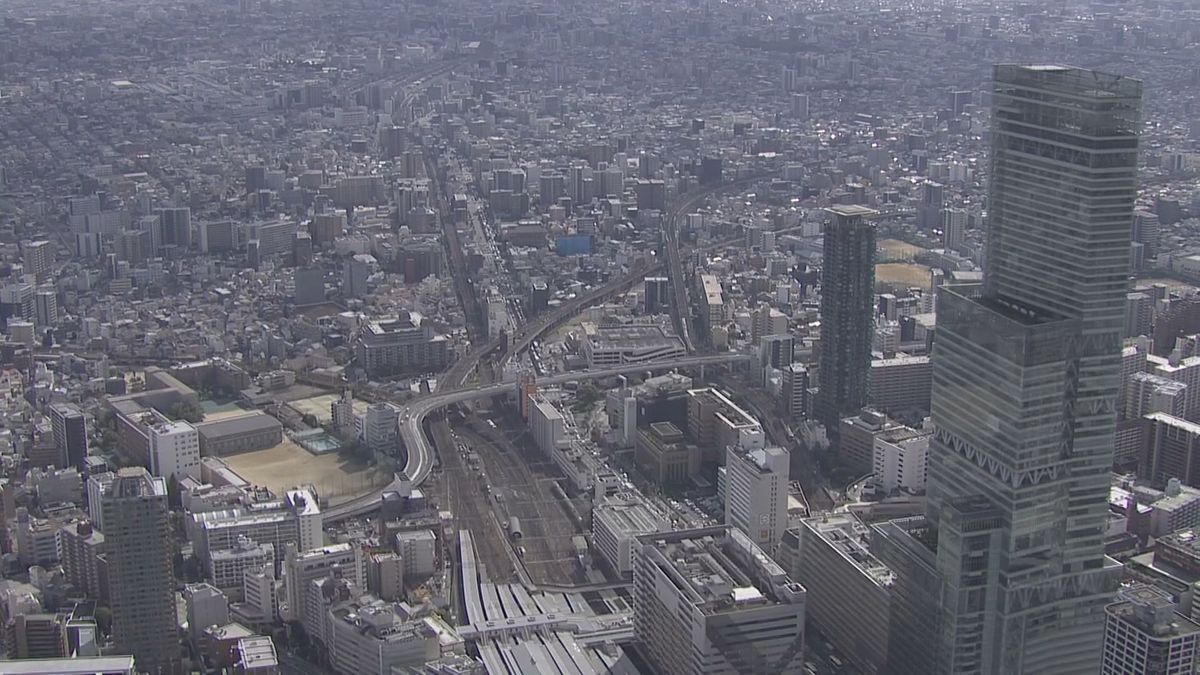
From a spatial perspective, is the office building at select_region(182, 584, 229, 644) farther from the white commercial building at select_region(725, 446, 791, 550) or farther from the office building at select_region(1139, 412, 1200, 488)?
the office building at select_region(1139, 412, 1200, 488)

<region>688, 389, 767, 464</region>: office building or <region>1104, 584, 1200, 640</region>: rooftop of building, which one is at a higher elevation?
<region>1104, 584, 1200, 640</region>: rooftop of building

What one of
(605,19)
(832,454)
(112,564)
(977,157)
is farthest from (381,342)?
(605,19)

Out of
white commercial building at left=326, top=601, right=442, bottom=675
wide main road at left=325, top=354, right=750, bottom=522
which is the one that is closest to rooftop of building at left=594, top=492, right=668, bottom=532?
wide main road at left=325, top=354, right=750, bottom=522

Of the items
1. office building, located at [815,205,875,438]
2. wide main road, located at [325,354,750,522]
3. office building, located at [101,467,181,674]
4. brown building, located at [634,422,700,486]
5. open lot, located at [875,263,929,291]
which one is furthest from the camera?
open lot, located at [875,263,929,291]

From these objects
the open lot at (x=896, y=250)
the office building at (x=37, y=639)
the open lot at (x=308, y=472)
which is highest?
the open lot at (x=896, y=250)

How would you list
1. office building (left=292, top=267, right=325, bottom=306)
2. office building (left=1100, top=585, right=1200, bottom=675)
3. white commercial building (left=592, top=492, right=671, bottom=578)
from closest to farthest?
office building (left=1100, top=585, right=1200, bottom=675), white commercial building (left=592, top=492, right=671, bottom=578), office building (left=292, top=267, right=325, bottom=306)

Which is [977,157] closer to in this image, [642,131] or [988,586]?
[642,131]

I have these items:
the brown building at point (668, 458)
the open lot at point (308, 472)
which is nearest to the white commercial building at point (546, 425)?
the brown building at point (668, 458)

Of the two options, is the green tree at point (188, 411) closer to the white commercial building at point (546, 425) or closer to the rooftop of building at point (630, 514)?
the white commercial building at point (546, 425)
